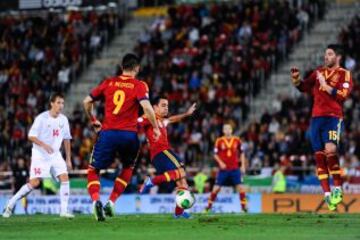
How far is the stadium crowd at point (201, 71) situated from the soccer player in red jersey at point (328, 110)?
12.7 m

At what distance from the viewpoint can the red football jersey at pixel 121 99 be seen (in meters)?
16.5

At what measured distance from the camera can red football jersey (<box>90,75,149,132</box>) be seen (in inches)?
648

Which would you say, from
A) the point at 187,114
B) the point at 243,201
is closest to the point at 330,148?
the point at 187,114

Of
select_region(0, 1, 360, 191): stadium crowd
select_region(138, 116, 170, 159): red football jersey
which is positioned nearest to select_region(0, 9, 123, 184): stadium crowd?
select_region(0, 1, 360, 191): stadium crowd

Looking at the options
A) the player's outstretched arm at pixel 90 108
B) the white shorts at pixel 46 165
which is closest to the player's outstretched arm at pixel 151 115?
the player's outstretched arm at pixel 90 108

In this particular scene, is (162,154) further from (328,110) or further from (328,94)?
(328,94)

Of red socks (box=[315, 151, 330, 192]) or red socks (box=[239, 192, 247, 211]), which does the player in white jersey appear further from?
red socks (box=[239, 192, 247, 211])

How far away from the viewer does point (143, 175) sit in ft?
110

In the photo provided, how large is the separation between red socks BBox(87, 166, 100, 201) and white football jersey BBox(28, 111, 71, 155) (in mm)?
3404

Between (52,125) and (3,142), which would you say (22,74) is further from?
(52,125)

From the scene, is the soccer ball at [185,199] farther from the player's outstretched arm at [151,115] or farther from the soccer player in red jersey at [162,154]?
the soccer player in red jersey at [162,154]

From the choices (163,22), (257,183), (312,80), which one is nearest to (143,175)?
(257,183)

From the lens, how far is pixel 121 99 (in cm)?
1652

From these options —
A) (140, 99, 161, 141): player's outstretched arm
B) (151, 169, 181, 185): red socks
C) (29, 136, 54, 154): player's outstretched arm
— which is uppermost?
(140, 99, 161, 141): player's outstretched arm
